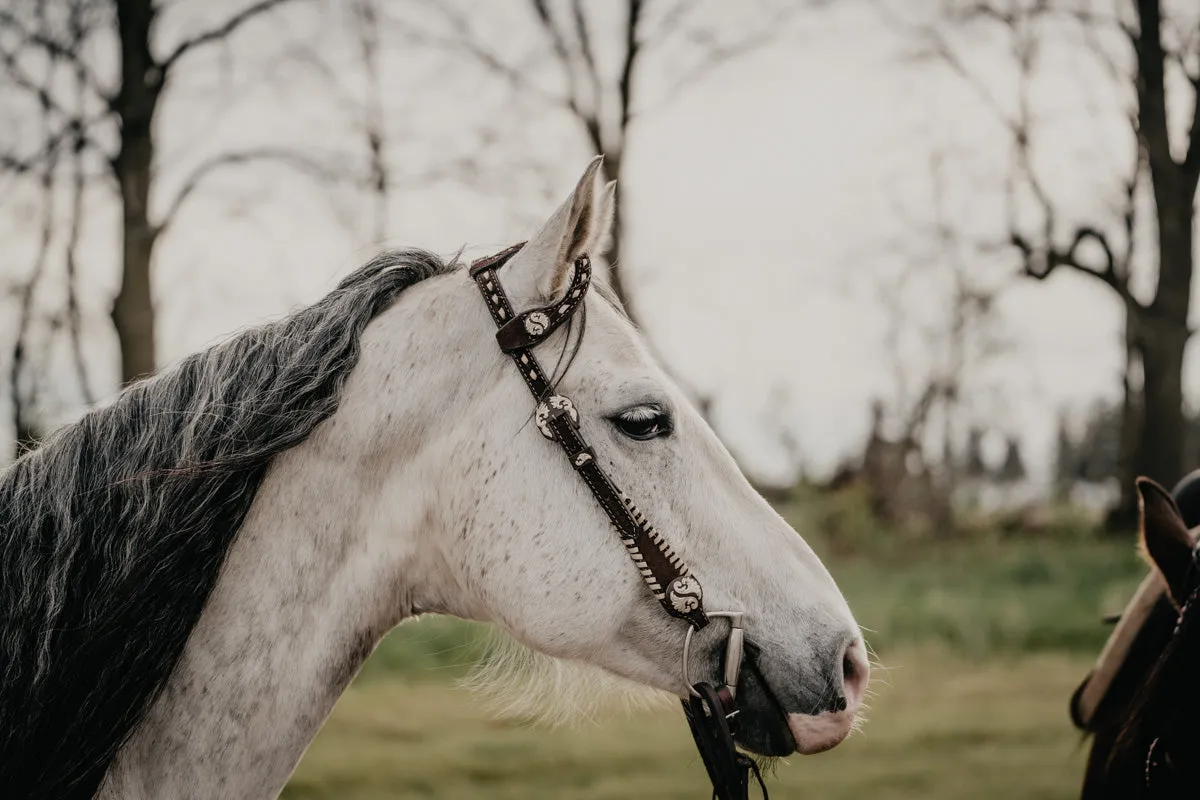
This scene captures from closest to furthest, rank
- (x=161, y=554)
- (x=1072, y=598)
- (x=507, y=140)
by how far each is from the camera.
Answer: (x=161, y=554)
(x=1072, y=598)
(x=507, y=140)

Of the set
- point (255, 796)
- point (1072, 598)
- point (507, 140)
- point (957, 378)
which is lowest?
point (957, 378)

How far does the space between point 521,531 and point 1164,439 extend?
15.0 metres

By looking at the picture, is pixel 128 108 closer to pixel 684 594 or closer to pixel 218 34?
pixel 218 34

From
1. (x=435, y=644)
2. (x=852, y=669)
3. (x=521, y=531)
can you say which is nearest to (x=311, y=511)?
(x=521, y=531)

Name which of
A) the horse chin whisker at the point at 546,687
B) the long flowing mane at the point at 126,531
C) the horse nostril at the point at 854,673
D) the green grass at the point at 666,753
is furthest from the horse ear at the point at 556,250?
the green grass at the point at 666,753

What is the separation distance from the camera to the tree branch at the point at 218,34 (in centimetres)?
1065

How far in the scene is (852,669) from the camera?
7.18 ft

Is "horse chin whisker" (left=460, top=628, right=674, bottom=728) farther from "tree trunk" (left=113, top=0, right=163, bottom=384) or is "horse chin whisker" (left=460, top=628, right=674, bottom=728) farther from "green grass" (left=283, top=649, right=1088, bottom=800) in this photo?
"tree trunk" (left=113, top=0, right=163, bottom=384)

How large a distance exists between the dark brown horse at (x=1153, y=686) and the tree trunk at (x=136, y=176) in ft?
29.7

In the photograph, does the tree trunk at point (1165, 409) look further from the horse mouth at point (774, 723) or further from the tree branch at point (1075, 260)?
the horse mouth at point (774, 723)

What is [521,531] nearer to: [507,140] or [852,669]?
[852,669]

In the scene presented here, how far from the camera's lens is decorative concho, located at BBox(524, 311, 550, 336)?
88.5 inches

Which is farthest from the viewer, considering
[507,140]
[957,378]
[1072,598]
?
[957,378]

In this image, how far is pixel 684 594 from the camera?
7.14 ft
